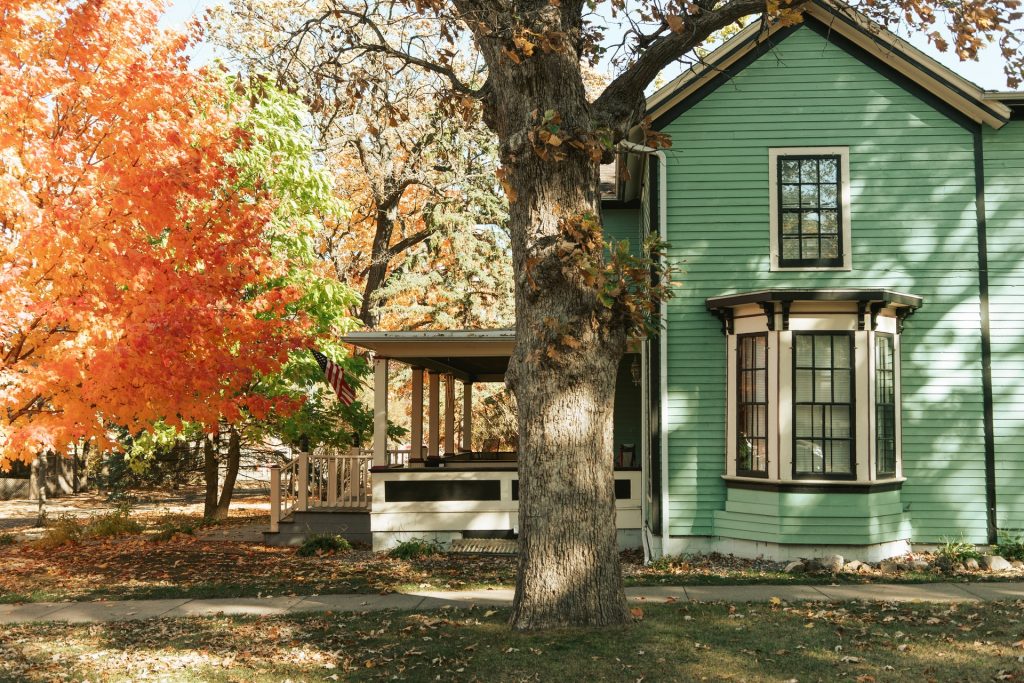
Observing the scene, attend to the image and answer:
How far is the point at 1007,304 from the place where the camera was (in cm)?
1320

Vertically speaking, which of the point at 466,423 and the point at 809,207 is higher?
the point at 809,207

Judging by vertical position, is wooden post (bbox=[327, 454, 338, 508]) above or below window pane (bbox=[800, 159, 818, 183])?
below

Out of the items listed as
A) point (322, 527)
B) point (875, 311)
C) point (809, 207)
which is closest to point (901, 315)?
point (875, 311)

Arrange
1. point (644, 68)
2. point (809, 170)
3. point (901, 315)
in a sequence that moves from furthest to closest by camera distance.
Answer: point (809, 170)
point (901, 315)
point (644, 68)

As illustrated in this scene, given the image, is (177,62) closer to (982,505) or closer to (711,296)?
(711,296)

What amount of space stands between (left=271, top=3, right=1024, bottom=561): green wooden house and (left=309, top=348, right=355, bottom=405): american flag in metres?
6.15

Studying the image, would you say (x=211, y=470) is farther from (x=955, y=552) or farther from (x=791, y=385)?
(x=955, y=552)

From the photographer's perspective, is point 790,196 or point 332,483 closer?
point 790,196

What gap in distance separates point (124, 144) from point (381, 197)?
13339 mm

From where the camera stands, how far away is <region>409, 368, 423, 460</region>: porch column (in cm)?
1709

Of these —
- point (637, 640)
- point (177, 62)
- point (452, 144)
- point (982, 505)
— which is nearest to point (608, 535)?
point (637, 640)

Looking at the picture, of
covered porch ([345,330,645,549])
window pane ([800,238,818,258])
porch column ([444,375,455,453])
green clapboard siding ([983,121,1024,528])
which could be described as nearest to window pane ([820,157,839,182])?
window pane ([800,238,818,258])

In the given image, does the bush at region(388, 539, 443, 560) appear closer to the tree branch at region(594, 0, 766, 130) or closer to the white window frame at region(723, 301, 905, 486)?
the white window frame at region(723, 301, 905, 486)

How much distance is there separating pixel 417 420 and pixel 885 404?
26.9 feet
